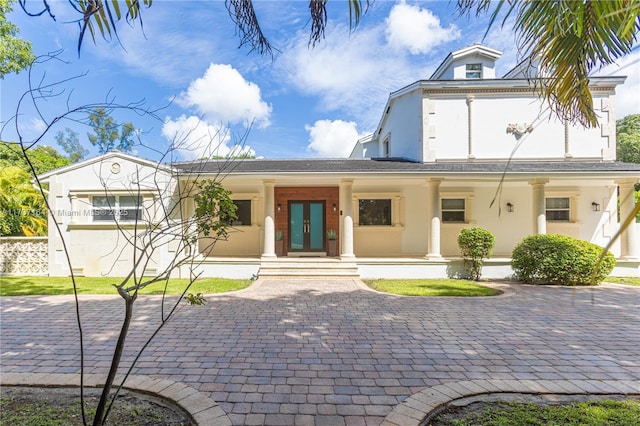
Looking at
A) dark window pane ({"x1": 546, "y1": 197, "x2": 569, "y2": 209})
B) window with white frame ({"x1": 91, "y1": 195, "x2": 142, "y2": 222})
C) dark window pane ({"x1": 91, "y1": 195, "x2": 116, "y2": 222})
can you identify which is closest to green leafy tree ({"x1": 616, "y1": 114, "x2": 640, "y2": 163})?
dark window pane ({"x1": 546, "y1": 197, "x2": 569, "y2": 209})

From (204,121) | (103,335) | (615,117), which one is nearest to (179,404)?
(103,335)

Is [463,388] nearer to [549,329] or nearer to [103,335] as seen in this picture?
[549,329]

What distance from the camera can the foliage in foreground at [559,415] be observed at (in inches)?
101

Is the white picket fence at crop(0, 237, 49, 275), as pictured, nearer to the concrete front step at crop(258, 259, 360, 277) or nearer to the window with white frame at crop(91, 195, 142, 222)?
the window with white frame at crop(91, 195, 142, 222)

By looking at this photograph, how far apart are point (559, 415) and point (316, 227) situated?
1001cm

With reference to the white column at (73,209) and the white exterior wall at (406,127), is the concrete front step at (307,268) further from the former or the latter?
the white column at (73,209)

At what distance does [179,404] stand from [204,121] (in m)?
3.84

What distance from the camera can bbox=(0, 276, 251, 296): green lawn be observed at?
7.80 metres

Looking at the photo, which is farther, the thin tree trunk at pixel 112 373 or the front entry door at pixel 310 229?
the front entry door at pixel 310 229

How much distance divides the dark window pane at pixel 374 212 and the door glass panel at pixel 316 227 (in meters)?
1.73

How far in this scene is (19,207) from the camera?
456 inches

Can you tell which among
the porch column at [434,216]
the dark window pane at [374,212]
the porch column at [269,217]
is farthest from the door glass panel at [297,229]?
the porch column at [434,216]

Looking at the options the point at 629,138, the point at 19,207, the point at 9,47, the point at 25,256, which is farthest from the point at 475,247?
the point at 629,138

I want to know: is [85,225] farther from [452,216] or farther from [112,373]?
[452,216]
